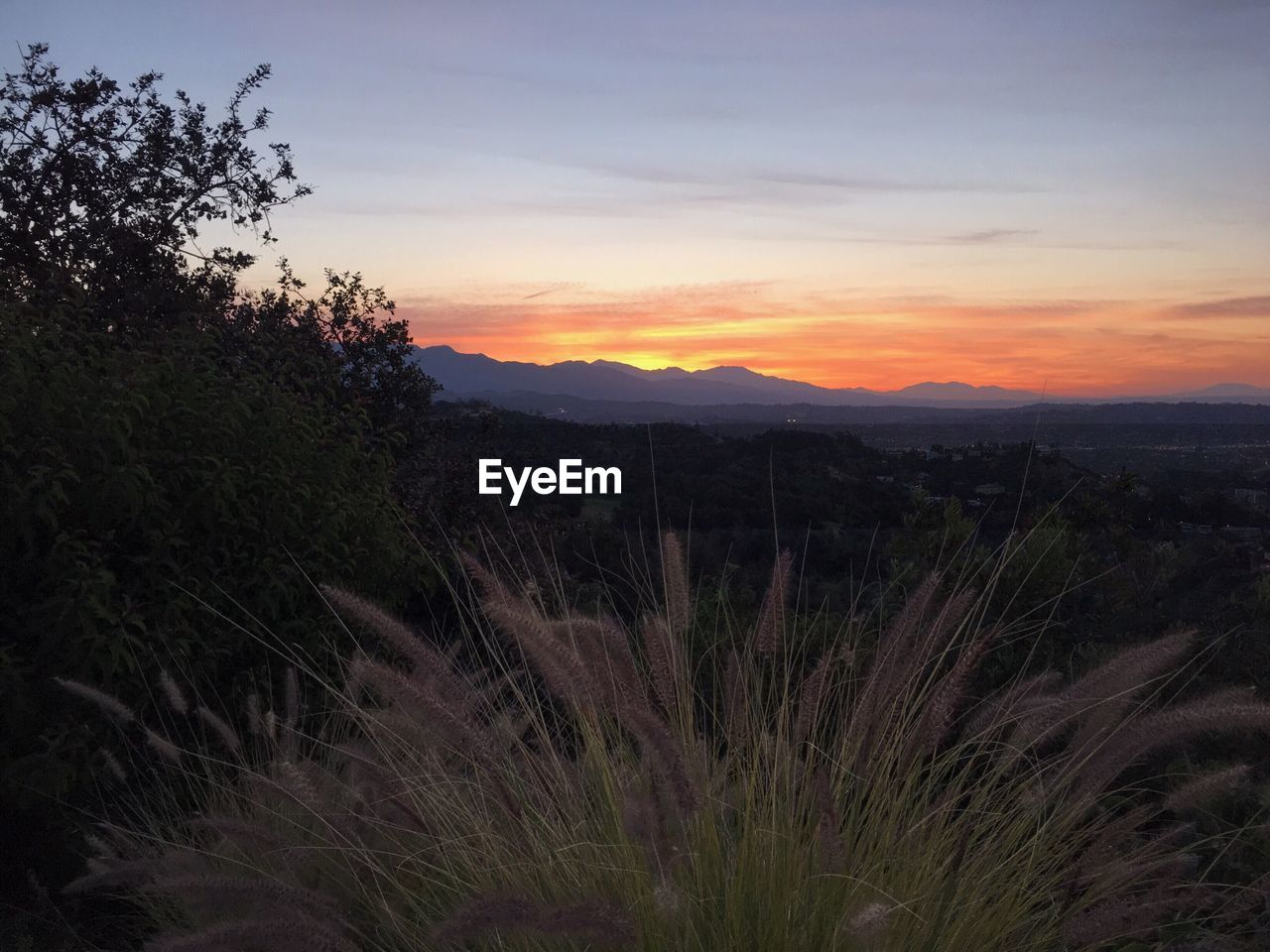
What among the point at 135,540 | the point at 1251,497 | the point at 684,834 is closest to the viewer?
the point at 684,834

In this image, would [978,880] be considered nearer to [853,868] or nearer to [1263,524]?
[853,868]

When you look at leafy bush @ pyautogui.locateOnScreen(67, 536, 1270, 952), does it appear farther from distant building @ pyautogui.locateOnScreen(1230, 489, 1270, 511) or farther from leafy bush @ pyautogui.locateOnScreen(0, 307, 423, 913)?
distant building @ pyautogui.locateOnScreen(1230, 489, 1270, 511)

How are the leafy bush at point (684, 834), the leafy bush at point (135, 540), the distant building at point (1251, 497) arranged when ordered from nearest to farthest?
the leafy bush at point (684, 834) → the leafy bush at point (135, 540) → the distant building at point (1251, 497)

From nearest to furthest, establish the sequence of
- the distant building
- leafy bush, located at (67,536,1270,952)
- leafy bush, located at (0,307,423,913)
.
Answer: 1. leafy bush, located at (67,536,1270,952)
2. leafy bush, located at (0,307,423,913)
3. the distant building

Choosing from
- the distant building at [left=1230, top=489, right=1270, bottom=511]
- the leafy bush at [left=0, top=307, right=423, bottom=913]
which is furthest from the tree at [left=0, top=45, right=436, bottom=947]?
the distant building at [left=1230, top=489, right=1270, bottom=511]

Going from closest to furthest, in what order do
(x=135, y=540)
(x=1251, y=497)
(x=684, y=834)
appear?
(x=684, y=834) < (x=135, y=540) < (x=1251, y=497)

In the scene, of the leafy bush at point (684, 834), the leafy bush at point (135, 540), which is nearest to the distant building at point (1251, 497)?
the leafy bush at point (684, 834)

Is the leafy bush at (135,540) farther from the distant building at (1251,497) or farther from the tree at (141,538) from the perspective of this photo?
the distant building at (1251,497)

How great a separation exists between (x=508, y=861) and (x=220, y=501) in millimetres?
3034

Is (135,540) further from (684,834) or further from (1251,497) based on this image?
(1251,497)

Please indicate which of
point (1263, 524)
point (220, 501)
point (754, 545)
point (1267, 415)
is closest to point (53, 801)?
point (220, 501)

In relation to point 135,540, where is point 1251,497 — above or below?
below

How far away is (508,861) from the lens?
3344 millimetres

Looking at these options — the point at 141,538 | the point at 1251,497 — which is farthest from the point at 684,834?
the point at 1251,497
